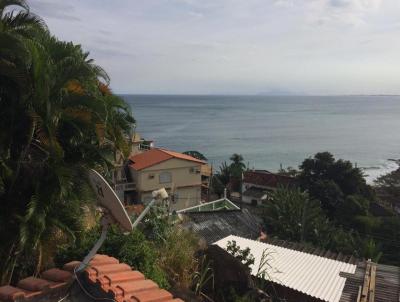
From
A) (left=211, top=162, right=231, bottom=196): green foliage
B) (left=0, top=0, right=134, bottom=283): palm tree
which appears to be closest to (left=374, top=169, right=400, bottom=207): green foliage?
(left=211, top=162, right=231, bottom=196): green foliage

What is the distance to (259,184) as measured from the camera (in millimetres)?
49344

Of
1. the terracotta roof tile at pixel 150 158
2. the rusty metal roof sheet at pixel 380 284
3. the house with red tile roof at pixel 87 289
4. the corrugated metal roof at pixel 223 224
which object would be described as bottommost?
the corrugated metal roof at pixel 223 224

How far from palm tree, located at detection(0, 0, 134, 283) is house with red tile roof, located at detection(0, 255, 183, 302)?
7.49 feet

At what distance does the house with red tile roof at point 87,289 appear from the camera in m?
3.61

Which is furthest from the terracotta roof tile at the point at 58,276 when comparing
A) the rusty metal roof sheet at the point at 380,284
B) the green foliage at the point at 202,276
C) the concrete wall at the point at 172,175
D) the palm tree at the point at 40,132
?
the concrete wall at the point at 172,175

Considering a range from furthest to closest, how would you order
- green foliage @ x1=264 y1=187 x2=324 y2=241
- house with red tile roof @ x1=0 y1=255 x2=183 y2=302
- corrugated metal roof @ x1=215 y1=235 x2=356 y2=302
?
green foliage @ x1=264 y1=187 x2=324 y2=241 → corrugated metal roof @ x1=215 y1=235 x2=356 y2=302 → house with red tile roof @ x1=0 y1=255 x2=183 y2=302

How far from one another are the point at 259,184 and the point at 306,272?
40.1 meters

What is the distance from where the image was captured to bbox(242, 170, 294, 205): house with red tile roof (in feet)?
153

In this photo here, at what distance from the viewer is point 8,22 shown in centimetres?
695

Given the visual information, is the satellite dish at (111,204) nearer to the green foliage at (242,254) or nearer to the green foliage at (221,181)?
the green foliage at (242,254)

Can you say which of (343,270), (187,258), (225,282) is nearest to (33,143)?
(187,258)

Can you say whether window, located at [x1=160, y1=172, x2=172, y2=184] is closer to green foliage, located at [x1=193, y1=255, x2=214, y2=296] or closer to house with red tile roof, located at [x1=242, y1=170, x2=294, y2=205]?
house with red tile roof, located at [x1=242, y1=170, x2=294, y2=205]

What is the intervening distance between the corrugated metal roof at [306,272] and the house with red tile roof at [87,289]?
5.09 metres

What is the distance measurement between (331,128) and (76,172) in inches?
5558
